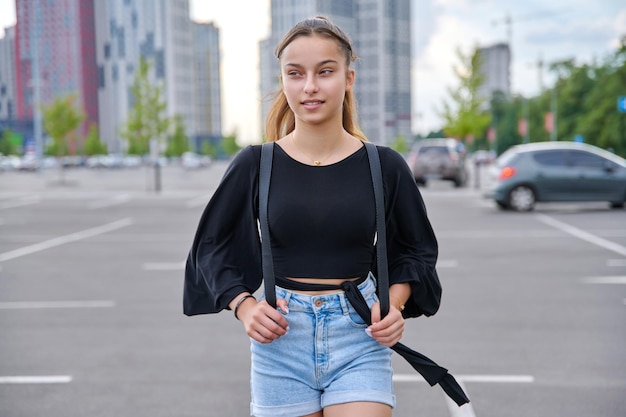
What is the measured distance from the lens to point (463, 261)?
11.4m

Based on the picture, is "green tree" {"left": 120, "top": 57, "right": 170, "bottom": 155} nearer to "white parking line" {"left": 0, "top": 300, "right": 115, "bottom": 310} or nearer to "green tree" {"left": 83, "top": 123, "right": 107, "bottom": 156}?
"white parking line" {"left": 0, "top": 300, "right": 115, "bottom": 310}

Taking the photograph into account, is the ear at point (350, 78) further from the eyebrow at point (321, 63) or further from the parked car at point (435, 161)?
the parked car at point (435, 161)

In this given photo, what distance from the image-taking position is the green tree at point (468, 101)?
43094mm

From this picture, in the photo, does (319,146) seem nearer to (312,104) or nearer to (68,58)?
(312,104)

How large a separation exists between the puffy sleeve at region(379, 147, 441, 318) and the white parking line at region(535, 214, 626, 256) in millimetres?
10336

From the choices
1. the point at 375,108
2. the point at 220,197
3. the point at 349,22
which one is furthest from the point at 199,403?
the point at 375,108

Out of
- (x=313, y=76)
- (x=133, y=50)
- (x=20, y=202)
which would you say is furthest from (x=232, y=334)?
(x=133, y=50)

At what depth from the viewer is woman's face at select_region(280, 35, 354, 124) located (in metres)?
2.32

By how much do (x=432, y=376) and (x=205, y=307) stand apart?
68 centimetres

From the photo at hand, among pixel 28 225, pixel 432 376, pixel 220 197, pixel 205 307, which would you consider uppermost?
pixel 220 197

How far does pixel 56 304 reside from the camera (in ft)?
28.1

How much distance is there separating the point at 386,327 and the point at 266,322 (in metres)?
0.33

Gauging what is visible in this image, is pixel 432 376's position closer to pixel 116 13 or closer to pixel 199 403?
pixel 199 403

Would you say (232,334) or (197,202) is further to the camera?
(197,202)
